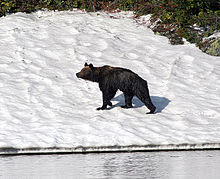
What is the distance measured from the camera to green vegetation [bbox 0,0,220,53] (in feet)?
72.3

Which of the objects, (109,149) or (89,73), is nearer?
(109,149)

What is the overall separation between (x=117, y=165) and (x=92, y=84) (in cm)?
731

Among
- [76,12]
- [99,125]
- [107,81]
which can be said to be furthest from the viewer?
[76,12]

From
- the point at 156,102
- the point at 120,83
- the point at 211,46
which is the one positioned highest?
the point at 211,46

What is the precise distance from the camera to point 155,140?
12.7 meters

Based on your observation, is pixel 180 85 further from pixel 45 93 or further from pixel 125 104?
pixel 45 93

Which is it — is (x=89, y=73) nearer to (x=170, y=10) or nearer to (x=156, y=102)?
(x=156, y=102)

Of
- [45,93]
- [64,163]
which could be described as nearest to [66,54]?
[45,93]

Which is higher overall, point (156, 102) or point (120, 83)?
point (120, 83)

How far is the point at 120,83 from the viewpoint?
48.9 ft

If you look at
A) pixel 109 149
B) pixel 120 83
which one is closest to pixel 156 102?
pixel 120 83

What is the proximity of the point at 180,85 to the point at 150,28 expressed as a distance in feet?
21.0

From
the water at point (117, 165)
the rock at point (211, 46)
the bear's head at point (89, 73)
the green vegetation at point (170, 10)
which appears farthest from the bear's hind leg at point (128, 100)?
the green vegetation at point (170, 10)

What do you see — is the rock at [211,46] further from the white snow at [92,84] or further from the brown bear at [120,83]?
the brown bear at [120,83]
